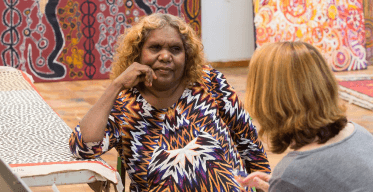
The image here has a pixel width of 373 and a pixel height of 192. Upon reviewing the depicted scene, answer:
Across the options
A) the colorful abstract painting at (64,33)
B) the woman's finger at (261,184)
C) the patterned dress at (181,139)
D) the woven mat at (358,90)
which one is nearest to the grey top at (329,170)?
the woman's finger at (261,184)

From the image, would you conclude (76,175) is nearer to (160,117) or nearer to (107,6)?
(160,117)

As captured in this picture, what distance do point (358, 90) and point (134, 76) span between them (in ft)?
12.6

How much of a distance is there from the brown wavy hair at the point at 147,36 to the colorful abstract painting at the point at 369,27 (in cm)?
577

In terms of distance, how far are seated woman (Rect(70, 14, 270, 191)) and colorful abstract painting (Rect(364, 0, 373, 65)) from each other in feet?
18.8

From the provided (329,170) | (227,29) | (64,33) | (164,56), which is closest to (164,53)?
(164,56)

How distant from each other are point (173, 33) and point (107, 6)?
4.83 m

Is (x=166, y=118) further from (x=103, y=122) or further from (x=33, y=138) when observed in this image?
(x=33, y=138)

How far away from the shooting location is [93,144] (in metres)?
1.55

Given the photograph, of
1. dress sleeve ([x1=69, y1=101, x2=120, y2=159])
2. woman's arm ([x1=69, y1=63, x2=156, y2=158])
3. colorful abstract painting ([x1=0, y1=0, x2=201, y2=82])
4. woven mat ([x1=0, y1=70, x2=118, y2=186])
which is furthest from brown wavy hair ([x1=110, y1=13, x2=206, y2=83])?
colorful abstract painting ([x1=0, y1=0, x2=201, y2=82])

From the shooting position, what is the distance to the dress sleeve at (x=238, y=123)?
5.78ft

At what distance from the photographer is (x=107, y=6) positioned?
6.32m

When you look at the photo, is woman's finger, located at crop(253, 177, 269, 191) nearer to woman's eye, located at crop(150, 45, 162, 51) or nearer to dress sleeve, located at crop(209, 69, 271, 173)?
dress sleeve, located at crop(209, 69, 271, 173)

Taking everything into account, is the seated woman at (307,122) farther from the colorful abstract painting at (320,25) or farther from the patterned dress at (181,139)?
the colorful abstract painting at (320,25)

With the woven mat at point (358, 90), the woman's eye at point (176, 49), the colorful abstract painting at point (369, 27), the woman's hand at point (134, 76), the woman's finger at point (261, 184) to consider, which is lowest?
the woven mat at point (358, 90)
